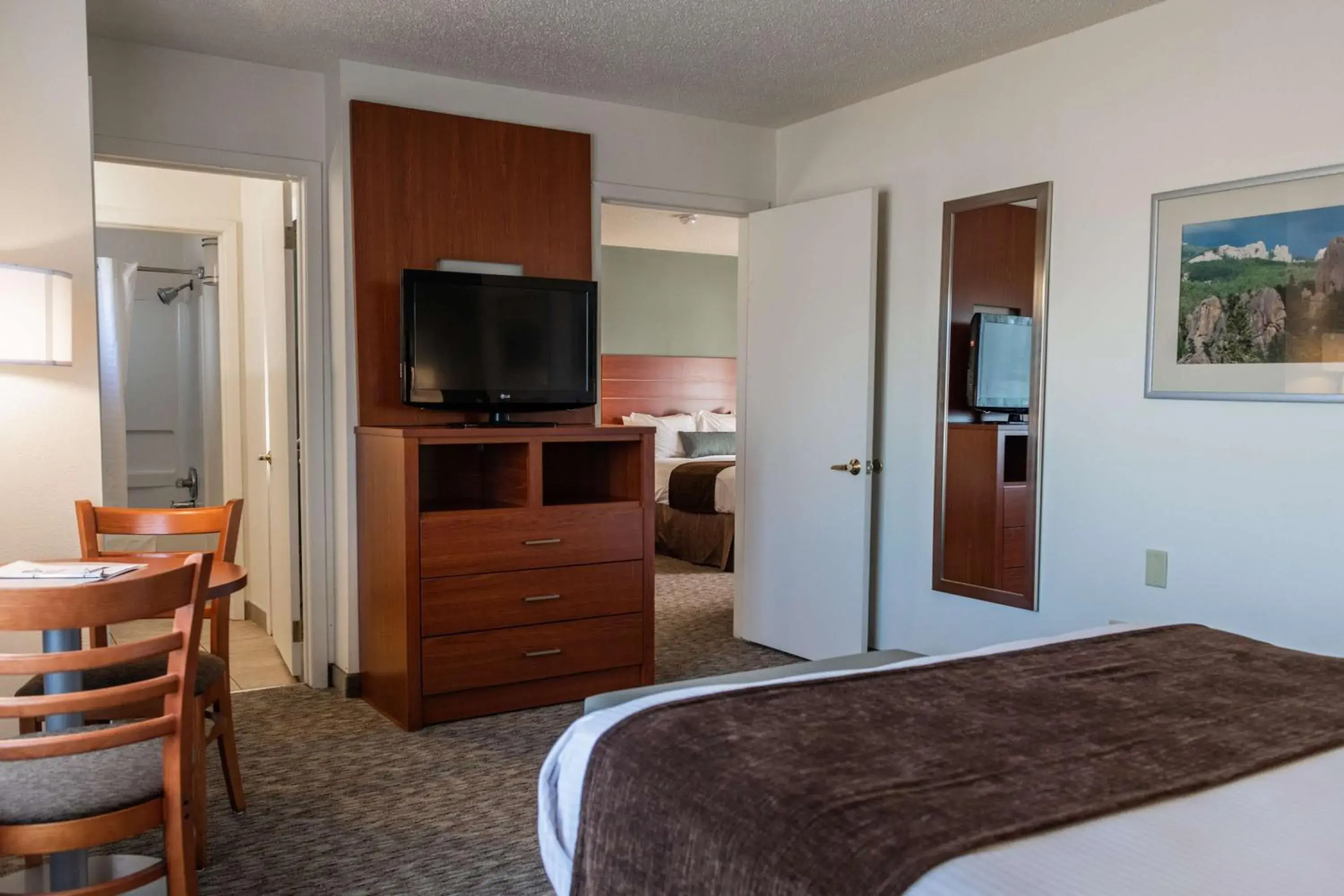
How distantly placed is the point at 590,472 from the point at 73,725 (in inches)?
87.1

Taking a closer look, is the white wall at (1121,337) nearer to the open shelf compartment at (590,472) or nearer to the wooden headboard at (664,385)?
the open shelf compartment at (590,472)

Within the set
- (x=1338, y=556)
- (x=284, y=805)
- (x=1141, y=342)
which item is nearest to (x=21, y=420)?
(x=284, y=805)

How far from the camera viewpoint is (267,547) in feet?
15.1

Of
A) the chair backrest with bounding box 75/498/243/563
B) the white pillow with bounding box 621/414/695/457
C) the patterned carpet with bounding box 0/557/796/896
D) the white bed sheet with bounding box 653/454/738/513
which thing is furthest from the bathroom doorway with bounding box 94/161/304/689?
A: the white pillow with bounding box 621/414/695/457

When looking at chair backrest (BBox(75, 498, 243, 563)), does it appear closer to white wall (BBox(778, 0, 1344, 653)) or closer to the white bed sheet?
white wall (BBox(778, 0, 1344, 653))

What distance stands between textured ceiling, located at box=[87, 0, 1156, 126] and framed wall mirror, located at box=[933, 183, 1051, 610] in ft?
1.91

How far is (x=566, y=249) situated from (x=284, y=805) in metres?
2.35

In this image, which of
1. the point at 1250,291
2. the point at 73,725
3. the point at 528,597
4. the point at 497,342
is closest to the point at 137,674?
the point at 73,725

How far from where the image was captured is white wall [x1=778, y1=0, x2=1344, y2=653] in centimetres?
277

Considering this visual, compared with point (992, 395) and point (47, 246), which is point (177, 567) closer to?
→ point (47, 246)

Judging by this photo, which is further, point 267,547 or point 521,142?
point 267,547

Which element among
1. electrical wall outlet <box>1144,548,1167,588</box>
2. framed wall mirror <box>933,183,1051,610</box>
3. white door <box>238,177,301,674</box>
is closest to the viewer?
electrical wall outlet <box>1144,548,1167,588</box>

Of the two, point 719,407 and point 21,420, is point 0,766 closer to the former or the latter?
point 21,420

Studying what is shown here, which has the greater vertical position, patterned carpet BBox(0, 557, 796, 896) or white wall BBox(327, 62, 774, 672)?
white wall BBox(327, 62, 774, 672)
